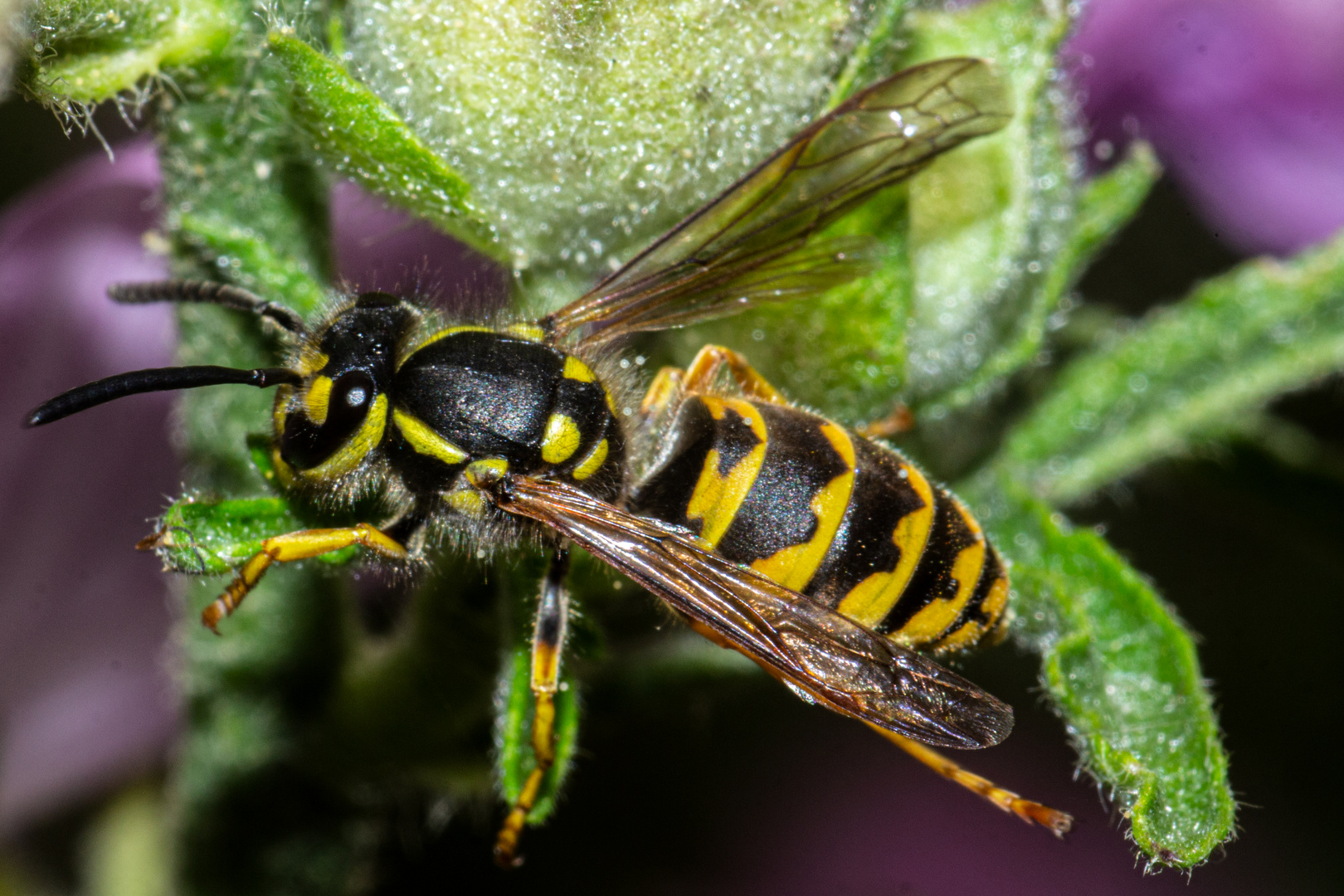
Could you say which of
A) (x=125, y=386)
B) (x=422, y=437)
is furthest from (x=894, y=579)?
(x=125, y=386)

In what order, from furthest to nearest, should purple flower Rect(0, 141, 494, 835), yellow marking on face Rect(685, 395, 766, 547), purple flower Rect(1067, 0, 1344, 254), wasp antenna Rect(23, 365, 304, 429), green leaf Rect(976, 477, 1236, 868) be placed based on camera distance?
1. purple flower Rect(1067, 0, 1344, 254)
2. purple flower Rect(0, 141, 494, 835)
3. yellow marking on face Rect(685, 395, 766, 547)
4. green leaf Rect(976, 477, 1236, 868)
5. wasp antenna Rect(23, 365, 304, 429)

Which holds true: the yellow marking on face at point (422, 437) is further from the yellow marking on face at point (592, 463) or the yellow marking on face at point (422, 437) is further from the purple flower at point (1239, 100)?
the purple flower at point (1239, 100)

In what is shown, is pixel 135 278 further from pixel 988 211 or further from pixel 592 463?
pixel 988 211

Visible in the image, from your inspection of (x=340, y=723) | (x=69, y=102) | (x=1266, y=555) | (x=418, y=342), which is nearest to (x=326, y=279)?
(x=418, y=342)

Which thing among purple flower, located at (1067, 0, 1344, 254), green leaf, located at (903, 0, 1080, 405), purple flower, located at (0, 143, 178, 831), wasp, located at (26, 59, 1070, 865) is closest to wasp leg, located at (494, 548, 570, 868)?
wasp, located at (26, 59, 1070, 865)

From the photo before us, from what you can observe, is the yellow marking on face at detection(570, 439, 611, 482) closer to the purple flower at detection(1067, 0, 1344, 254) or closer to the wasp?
the wasp

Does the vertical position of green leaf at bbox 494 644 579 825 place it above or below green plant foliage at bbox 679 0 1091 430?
below
